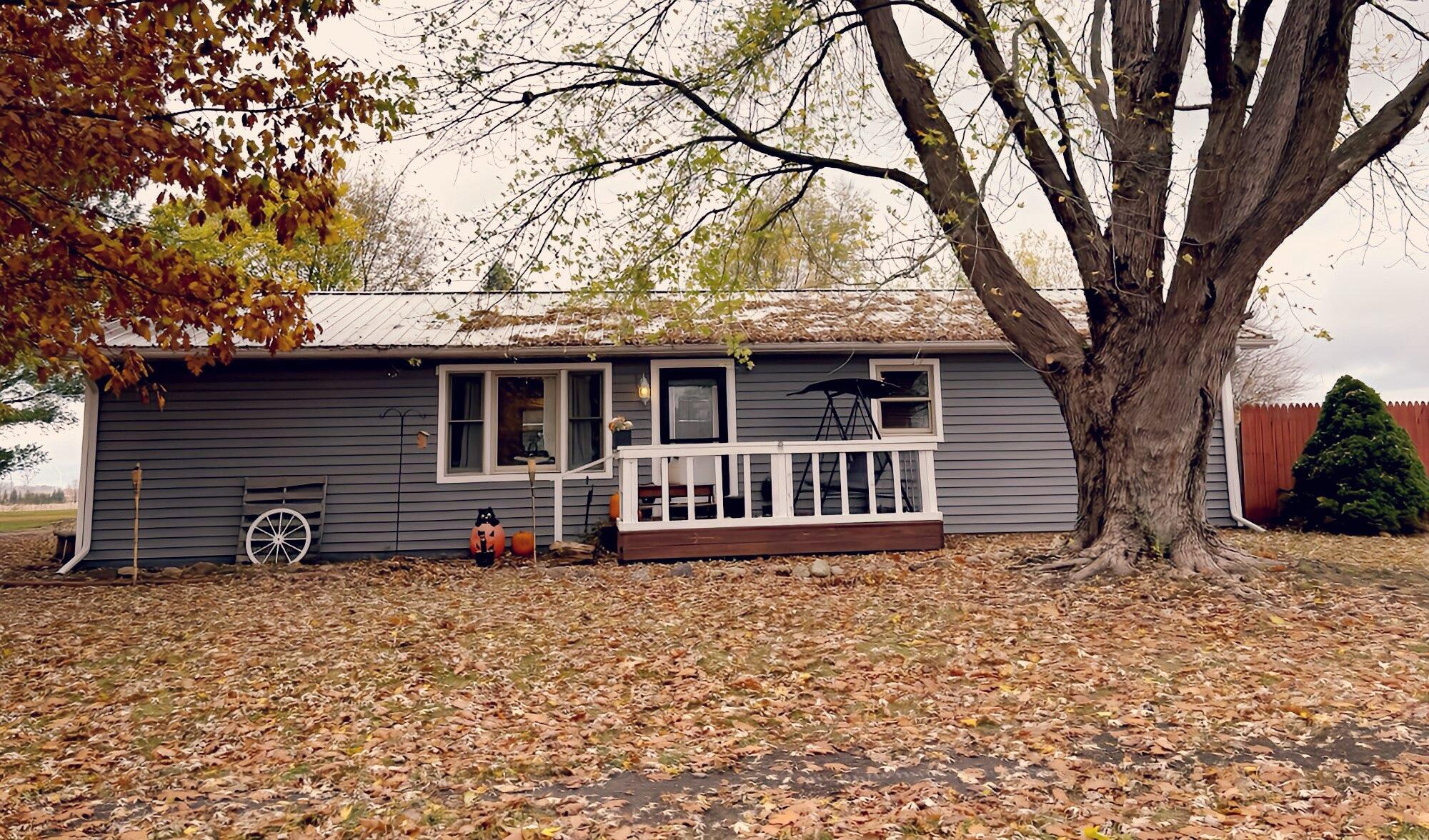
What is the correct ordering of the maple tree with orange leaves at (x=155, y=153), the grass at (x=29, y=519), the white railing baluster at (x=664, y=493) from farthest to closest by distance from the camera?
the grass at (x=29, y=519), the white railing baluster at (x=664, y=493), the maple tree with orange leaves at (x=155, y=153)

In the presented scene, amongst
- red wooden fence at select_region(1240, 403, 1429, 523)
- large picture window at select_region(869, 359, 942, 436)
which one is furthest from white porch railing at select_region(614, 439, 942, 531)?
red wooden fence at select_region(1240, 403, 1429, 523)

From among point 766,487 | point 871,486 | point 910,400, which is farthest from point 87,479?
point 910,400

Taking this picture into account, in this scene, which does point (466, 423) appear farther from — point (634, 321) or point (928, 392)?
point (928, 392)

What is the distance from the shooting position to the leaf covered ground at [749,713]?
3014 millimetres

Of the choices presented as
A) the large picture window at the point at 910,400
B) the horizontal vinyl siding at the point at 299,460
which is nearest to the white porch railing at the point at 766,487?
the large picture window at the point at 910,400

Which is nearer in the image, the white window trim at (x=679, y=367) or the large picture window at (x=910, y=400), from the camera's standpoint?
the white window trim at (x=679, y=367)

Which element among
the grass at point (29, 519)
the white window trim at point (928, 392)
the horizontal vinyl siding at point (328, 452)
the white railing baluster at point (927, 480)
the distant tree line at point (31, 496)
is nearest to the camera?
the white railing baluster at point (927, 480)

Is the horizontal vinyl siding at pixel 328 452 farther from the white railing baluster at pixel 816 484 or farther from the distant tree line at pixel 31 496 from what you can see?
the distant tree line at pixel 31 496

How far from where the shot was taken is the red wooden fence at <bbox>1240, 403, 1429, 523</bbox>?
1180cm

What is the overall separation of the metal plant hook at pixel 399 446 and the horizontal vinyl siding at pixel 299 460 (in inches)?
1.7

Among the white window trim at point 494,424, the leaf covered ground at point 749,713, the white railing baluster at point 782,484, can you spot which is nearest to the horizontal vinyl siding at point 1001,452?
the white railing baluster at point 782,484

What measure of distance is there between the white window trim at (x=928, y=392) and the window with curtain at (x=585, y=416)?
11.9 feet

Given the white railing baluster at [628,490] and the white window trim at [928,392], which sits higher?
the white window trim at [928,392]

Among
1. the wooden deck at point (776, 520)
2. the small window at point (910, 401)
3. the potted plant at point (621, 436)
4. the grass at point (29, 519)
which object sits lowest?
the grass at point (29, 519)
